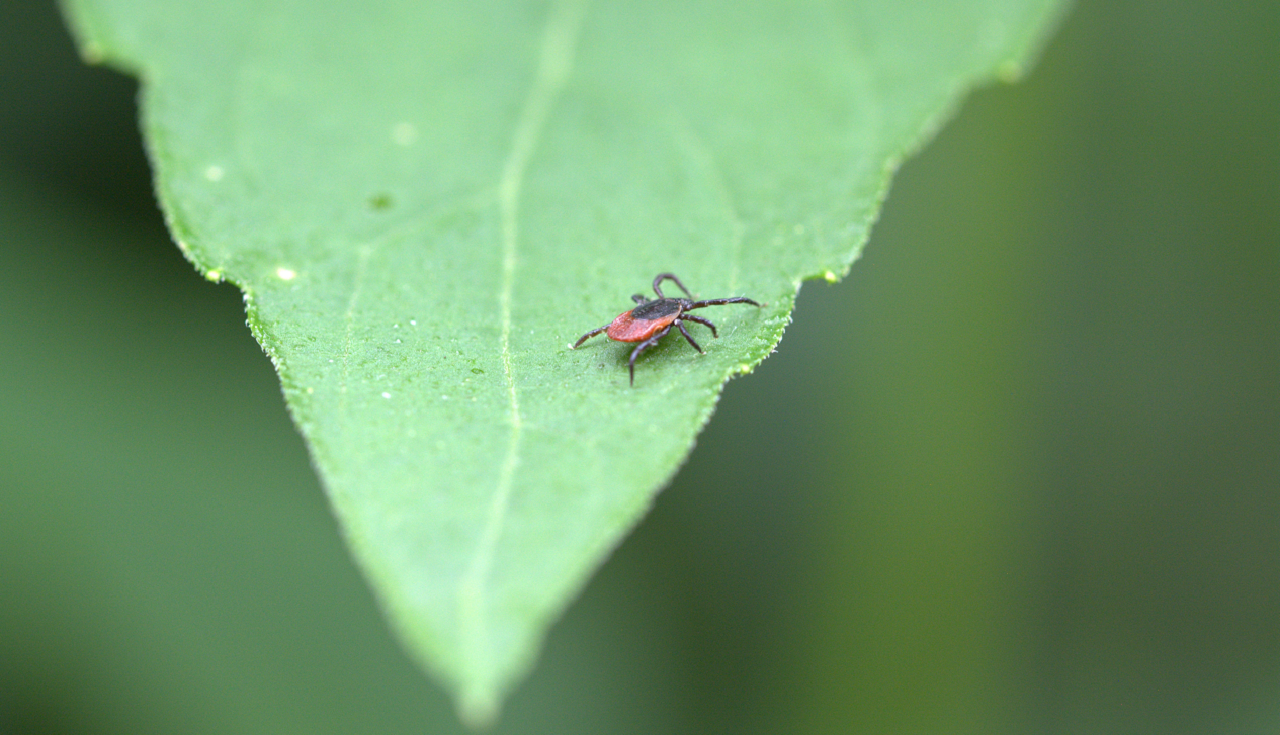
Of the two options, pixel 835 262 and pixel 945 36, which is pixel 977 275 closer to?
pixel 945 36

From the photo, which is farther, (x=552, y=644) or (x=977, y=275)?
(x=552, y=644)

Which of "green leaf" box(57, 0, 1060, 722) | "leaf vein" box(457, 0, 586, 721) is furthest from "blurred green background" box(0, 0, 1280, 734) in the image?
"leaf vein" box(457, 0, 586, 721)

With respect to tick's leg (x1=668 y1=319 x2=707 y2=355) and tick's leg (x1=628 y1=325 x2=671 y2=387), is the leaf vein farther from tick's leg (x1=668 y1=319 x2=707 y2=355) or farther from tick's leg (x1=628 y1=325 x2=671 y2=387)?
tick's leg (x1=668 y1=319 x2=707 y2=355)

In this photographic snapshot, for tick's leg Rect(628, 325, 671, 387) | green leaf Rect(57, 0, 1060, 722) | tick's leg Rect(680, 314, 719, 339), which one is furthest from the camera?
tick's leg Rect(680, 314, 719, 339)

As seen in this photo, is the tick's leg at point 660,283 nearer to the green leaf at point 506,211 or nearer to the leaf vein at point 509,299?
the green leaf at point 506,211

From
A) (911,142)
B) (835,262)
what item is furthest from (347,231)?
(911,142)

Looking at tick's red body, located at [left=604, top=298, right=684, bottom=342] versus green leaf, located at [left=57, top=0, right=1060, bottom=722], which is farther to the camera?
tick's red body, located at [left=604, top=298, right=684, bottom=342]
